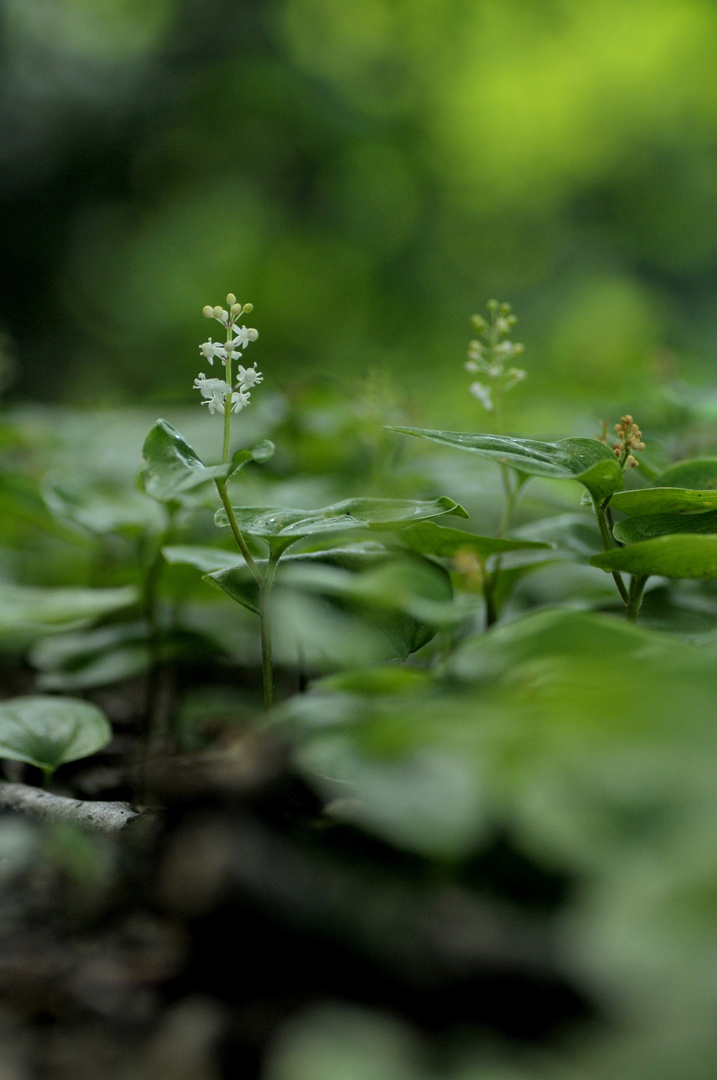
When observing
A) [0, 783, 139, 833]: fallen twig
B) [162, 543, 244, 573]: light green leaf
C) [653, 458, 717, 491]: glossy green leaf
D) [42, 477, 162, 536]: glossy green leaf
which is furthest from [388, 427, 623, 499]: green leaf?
[42, 477, 162, 536]: glossy green leaf

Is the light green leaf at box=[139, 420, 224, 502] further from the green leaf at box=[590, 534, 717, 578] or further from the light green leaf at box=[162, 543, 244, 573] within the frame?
the green leaf at box=[590, 534, 717, 578]

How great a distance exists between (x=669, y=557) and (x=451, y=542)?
174 millimetres

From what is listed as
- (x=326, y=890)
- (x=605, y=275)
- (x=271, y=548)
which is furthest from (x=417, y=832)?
(x=605, y=275)

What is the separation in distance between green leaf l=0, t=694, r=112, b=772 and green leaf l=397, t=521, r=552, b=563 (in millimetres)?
340

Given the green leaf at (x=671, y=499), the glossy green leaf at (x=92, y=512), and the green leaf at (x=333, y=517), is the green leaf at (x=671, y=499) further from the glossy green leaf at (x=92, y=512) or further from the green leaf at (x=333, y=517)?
the glossy green leaf at (x=92, y=512)

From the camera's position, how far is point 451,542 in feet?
2.03

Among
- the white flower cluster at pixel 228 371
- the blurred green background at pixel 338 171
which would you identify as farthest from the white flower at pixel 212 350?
the blurred green background at pixel 338 171

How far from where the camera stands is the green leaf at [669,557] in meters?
0.49

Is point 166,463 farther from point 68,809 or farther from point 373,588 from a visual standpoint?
point 68,809

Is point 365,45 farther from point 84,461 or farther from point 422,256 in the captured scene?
point 84,461

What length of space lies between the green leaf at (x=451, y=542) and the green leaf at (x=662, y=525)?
0.20 feet

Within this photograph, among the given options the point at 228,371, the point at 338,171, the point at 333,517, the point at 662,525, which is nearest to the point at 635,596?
the point at 662,525

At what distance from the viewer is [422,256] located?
548 centimetres

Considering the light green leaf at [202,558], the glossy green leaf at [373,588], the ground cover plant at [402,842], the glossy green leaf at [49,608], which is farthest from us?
the glossy green leaf at [49,608]
